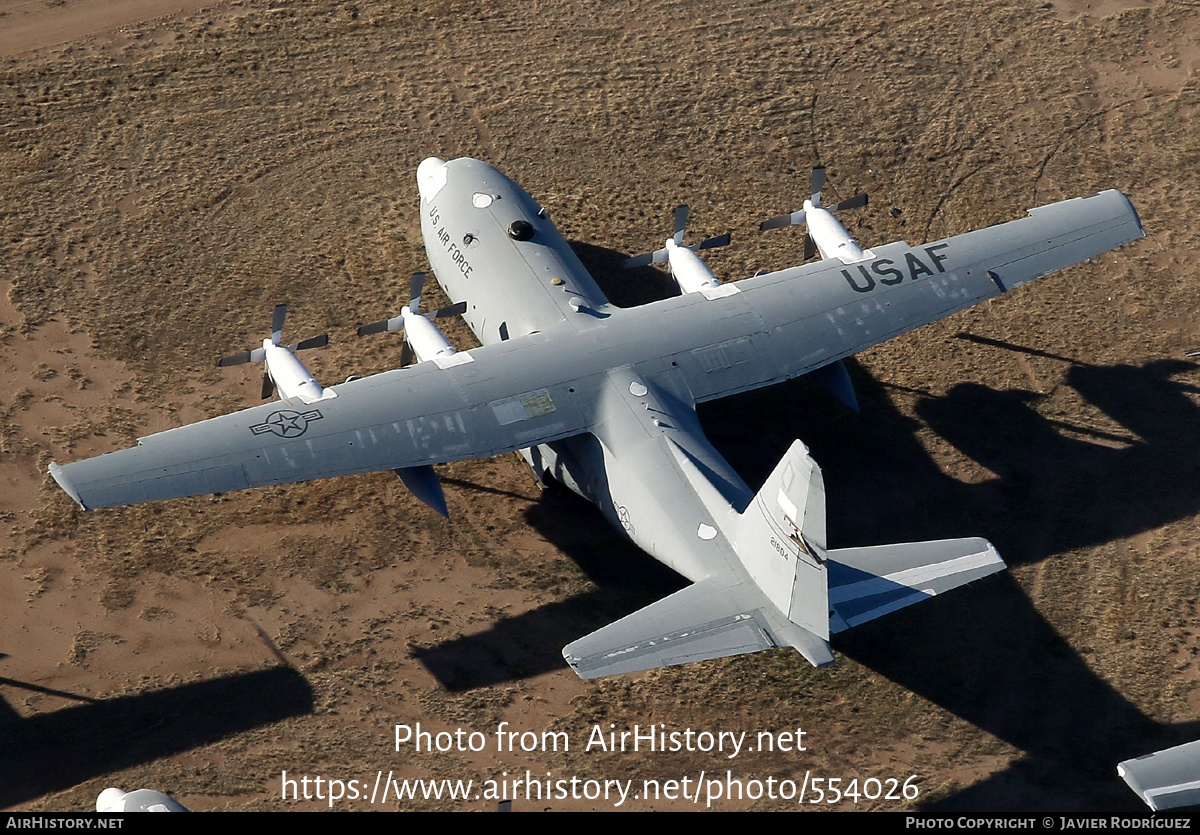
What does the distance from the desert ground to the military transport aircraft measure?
3.71m

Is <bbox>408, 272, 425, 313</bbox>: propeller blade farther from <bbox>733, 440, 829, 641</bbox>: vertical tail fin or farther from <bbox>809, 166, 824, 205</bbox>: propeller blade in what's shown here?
<bbox>809, 166, 824, 205</bbox>: propeller blade

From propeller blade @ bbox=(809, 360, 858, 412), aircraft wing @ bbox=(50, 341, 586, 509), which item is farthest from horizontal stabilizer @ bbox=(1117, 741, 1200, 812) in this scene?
aircraft wing @ bbox=(50, 341, 586, 509)

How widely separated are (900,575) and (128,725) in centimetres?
1911

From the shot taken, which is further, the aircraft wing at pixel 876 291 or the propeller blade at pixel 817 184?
the propeller blade at pixel 817 184

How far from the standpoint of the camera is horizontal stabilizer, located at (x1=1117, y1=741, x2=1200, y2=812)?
83.5 feet

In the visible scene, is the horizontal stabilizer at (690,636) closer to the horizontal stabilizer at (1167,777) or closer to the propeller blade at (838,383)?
the horizontal stabilizer at (1167,777)

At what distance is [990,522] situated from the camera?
1508 inches

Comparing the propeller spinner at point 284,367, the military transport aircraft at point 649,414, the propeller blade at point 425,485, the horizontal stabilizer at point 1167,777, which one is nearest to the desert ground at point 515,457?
the propeller blade at point 425,485

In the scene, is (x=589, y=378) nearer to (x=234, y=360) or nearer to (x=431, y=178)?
(x=234, y=360)

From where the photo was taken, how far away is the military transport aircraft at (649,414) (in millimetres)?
29891

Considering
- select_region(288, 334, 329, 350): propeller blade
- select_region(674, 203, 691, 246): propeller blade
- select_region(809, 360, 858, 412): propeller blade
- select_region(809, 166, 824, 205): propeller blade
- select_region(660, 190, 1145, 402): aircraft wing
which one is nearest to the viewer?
select_region(288, 334, 329, 350): propeller blade

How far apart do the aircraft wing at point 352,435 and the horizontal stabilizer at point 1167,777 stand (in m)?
16.5

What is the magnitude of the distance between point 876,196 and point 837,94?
6.78 metres

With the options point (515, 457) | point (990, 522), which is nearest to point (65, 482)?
point (515, 457)
